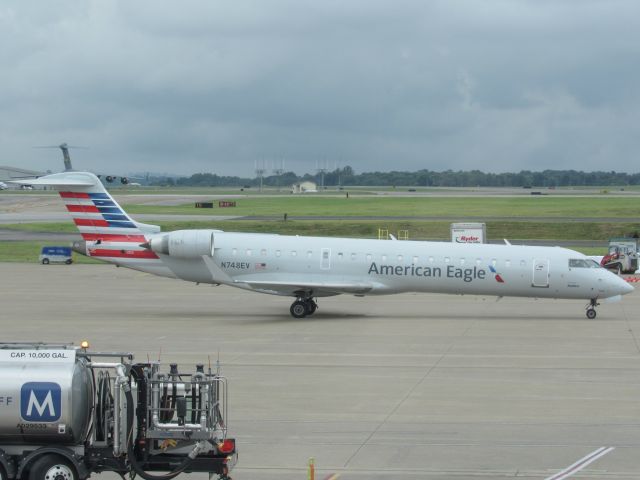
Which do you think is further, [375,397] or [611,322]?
[611,322]

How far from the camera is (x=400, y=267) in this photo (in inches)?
1475

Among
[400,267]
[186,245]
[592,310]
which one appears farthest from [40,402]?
[592,310]

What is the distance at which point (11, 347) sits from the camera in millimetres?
15664

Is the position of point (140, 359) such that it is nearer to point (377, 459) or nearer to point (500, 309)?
point (377, 459)

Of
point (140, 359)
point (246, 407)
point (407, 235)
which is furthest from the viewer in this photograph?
point (407, 235)

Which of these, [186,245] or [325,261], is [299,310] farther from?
[186,245]

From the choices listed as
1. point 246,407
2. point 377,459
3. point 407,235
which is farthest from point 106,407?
point 407,235

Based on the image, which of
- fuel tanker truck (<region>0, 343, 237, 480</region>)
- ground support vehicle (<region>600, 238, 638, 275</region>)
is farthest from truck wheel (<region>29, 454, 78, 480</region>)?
ground support vehicle (<region>600, 238, 638, 275</region>)

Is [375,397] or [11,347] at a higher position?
[11,347]

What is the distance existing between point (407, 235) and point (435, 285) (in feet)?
126

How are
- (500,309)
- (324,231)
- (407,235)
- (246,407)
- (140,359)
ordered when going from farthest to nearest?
(324,231) → (407,235) → (500,309) → (140,359) → (246,407)

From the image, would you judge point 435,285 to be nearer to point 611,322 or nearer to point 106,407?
point 611,322

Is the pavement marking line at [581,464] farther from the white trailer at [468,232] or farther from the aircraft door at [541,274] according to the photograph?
the white trailer at [468,232]

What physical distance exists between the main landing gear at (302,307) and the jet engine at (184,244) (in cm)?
367
